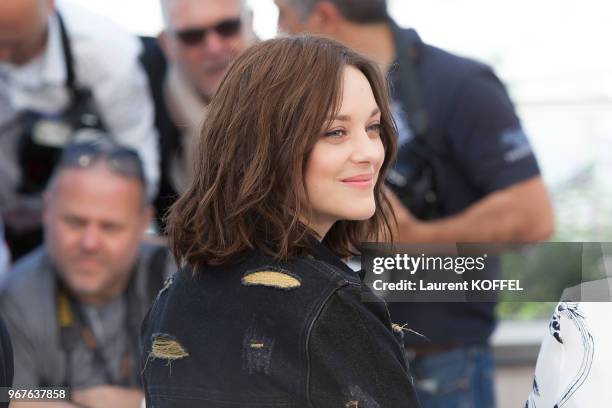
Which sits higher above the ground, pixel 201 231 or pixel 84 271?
pixel 84 271

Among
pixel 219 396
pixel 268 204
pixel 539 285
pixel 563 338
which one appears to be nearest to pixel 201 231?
pixel 268 204

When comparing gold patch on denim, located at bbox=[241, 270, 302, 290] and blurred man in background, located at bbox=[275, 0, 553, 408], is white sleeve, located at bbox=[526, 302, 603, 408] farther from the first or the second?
blurred man in background, located at bbox=[275, 0, 553, 408]

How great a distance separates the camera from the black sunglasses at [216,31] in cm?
259

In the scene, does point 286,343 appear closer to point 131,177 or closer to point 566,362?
point 566,362

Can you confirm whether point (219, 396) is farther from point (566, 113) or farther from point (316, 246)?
point (566, 113)

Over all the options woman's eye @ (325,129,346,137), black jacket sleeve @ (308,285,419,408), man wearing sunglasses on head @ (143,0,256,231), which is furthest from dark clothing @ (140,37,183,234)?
black jacket sleeve @ (308,285,419,408)

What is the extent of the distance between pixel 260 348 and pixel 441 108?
1.41 m

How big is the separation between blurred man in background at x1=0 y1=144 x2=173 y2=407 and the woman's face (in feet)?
4.31

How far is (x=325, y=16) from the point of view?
2.53m

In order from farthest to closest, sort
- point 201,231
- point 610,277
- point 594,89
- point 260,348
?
point 594,89
point 610,277
point 201,231
point 260,348

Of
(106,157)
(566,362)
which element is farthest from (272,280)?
(106,157)

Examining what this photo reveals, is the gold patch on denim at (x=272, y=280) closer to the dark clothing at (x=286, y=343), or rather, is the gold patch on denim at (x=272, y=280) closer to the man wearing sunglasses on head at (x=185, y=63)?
the dark clothing at (x=286, y=343)

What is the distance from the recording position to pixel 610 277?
1455 millimetres

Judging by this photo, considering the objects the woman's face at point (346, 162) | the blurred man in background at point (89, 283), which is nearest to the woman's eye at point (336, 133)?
the woman's face at point (346, 162)
